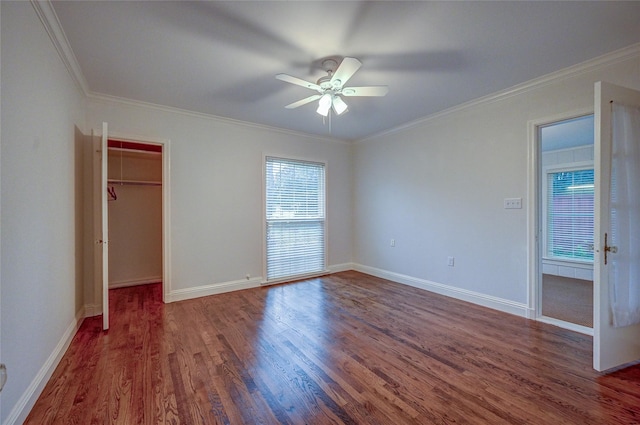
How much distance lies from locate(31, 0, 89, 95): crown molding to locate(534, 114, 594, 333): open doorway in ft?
18.4

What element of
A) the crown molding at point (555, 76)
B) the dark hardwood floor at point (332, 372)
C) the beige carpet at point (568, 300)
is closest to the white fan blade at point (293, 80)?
the crown molding at point (555, 76)

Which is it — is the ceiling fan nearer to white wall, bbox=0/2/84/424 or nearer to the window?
white wall, bbox=0/2/84/424

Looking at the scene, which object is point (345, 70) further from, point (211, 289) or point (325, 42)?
point (211, 289)

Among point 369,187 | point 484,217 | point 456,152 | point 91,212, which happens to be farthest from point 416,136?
point 91,212

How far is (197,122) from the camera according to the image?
3.83 m

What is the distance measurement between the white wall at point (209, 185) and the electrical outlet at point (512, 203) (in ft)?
10.2

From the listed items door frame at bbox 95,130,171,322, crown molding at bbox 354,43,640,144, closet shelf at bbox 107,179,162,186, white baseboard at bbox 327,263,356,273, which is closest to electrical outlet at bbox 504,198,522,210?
crown molding at bbox 354,43,640,144

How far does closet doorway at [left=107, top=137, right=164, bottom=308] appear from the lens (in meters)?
4.40

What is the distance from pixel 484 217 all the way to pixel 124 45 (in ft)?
13.5

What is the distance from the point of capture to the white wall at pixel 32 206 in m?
1.48

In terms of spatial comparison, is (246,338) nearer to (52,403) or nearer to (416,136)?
(52,403)

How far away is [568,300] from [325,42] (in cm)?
439

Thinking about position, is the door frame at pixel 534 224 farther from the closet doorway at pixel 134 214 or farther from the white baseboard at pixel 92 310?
the closet doorway at pixel 134 214


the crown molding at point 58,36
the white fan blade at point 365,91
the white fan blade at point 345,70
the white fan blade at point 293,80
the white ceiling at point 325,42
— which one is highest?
the white ceiling at point 325,42
